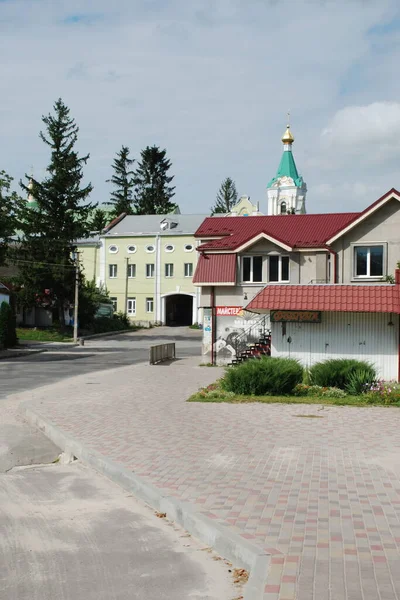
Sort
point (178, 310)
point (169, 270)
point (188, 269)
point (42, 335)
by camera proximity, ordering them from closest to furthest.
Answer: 1. point (42, 335)
2. point (188, 269)
3. point (169, 270)
4. point (178, 310)

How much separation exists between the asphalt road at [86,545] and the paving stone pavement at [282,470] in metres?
0.52

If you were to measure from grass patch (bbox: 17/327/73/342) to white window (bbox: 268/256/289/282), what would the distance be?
2554 cm

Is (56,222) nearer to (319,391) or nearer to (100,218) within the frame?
(100,218)

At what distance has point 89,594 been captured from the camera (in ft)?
17.4

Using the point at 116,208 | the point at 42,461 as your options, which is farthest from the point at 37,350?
the point at 116,208

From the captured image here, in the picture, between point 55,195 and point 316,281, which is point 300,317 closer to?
point 316,281

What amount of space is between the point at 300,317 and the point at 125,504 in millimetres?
18083

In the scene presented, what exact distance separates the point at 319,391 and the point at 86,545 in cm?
1323

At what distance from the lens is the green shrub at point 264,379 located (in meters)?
18.6

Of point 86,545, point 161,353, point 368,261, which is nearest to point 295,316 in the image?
point 368,261

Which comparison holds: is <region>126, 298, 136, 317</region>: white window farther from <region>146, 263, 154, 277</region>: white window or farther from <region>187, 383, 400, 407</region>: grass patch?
<region>187, 383, 400, 407</region>: grass patch

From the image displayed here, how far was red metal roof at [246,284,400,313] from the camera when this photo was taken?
937 inches

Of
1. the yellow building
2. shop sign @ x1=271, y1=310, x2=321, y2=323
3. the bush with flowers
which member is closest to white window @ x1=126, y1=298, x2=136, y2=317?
the yellow building

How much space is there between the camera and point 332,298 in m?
24.6
